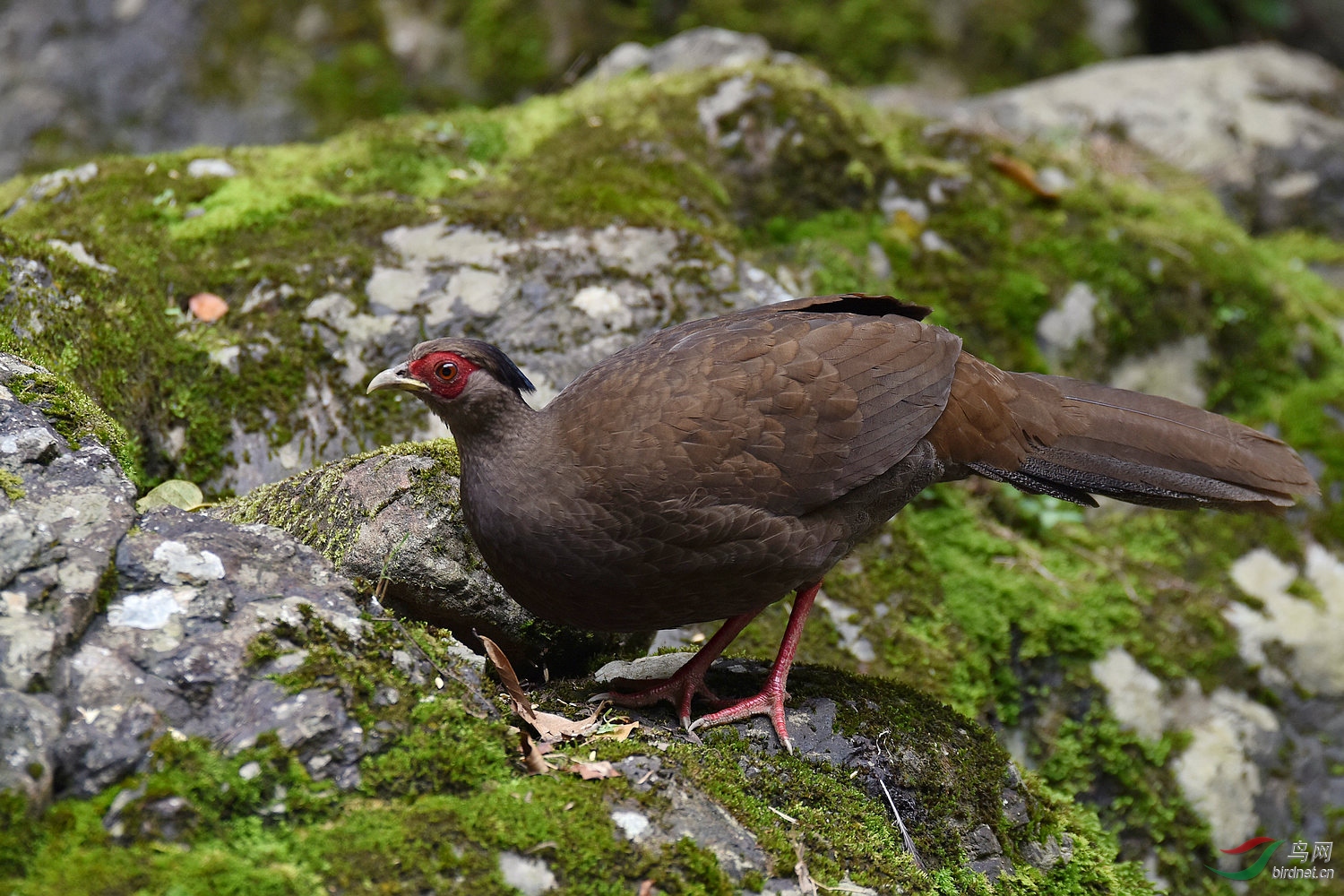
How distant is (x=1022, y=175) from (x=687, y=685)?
4.90 meters

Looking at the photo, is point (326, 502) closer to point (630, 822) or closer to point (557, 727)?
point (557, 727)

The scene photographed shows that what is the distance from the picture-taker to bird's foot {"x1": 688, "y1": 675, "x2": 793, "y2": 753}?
367 cm

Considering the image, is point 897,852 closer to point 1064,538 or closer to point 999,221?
point 1064,538

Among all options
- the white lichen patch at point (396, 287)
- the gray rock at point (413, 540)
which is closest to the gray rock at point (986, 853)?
the gray rock at point (413, 540)

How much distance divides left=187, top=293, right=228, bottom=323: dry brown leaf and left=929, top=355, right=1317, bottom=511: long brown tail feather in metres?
3.43

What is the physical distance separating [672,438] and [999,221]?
4.17 metres

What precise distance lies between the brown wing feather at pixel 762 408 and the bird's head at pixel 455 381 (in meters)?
0.24

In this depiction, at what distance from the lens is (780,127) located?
6.57 m

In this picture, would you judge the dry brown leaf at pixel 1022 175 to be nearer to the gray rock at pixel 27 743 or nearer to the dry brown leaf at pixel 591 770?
the dry brown leaf at pixel 591 770

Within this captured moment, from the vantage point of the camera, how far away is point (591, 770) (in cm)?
300

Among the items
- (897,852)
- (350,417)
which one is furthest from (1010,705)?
(350,417)

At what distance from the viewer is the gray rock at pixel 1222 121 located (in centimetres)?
898
